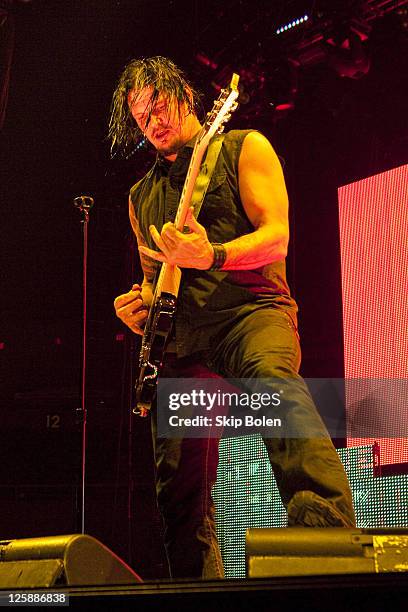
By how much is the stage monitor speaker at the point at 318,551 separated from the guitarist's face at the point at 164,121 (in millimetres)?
1861

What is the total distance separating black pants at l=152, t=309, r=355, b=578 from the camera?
237 centimetres

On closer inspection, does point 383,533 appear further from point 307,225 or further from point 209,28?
point 307,225

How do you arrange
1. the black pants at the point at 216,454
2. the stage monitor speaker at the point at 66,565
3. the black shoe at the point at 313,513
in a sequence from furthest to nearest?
the black pants at the point at 216,454 < the black shoe at the point at 313,513 < the stage monitor speaker at the point at 66,565

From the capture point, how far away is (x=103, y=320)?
280 inches

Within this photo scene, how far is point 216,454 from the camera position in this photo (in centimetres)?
291

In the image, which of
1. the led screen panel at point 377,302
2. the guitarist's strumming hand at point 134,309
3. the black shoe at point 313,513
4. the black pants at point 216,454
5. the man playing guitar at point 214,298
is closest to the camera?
the black shoe at point 313,513

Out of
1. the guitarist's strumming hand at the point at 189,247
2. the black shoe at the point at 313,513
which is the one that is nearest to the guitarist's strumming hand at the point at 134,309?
the guitarist's strumming hand at the point at 189,247

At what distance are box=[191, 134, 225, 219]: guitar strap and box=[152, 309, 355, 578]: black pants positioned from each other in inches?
18.4

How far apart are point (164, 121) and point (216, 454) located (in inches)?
50.6

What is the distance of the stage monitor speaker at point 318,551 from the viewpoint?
157 centimetres

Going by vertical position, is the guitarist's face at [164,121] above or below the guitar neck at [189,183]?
above

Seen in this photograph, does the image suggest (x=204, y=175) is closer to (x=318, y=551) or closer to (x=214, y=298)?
(x=214, y=298)

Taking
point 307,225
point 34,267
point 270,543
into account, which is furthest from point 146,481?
point 270,543

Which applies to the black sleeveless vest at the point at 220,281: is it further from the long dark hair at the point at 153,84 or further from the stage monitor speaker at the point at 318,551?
the stage monitor speaker at the point at 318,551
